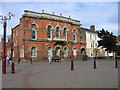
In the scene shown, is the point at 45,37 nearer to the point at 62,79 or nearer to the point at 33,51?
the point at 33,51

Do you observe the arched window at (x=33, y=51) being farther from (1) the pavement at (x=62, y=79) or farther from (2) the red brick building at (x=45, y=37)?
(1) the pavement at (x=62, y=79)

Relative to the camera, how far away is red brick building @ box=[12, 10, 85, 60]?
30500mm

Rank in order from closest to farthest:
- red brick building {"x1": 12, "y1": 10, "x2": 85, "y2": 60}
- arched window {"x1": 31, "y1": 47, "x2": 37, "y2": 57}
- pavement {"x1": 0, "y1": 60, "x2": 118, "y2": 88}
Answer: pavement {"x1": 0, "y1": 60, "x2": 118, "y2": 88} → red brick building {"x1": 12, "y1": 10, "x2": 85, "y2": 60} → arched window {"x1": 31, "y1": 47, "x2": 37, "y2": 57}

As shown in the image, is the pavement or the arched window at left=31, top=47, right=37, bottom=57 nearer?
the pavement

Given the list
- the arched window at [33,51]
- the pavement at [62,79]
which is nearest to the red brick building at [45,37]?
the arched window at [33,51]

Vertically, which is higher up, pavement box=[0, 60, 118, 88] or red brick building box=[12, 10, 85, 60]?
red brick building box=[12, 10, 85, 60]

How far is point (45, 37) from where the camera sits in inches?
1281

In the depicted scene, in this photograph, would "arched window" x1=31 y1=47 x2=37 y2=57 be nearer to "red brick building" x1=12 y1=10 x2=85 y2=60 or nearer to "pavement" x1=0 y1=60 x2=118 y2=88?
"red brick building" x1=12 y1=10 x2=85 y2=60

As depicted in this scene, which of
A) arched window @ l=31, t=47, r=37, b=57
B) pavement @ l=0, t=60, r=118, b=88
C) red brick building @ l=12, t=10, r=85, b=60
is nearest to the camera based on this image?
pavement @ l=0, t=60, r=118, b=88

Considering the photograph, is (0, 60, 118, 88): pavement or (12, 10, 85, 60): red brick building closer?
(0, 60, 118, 88): pavement

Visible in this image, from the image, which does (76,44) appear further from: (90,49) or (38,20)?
(38,20)

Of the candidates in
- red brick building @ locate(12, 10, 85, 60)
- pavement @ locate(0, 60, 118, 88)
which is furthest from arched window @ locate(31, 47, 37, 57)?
pavement @ locate(0, 60, 118, 88)

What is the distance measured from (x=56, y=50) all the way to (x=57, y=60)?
479 cm

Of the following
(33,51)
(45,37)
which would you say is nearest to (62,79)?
(33,51)
